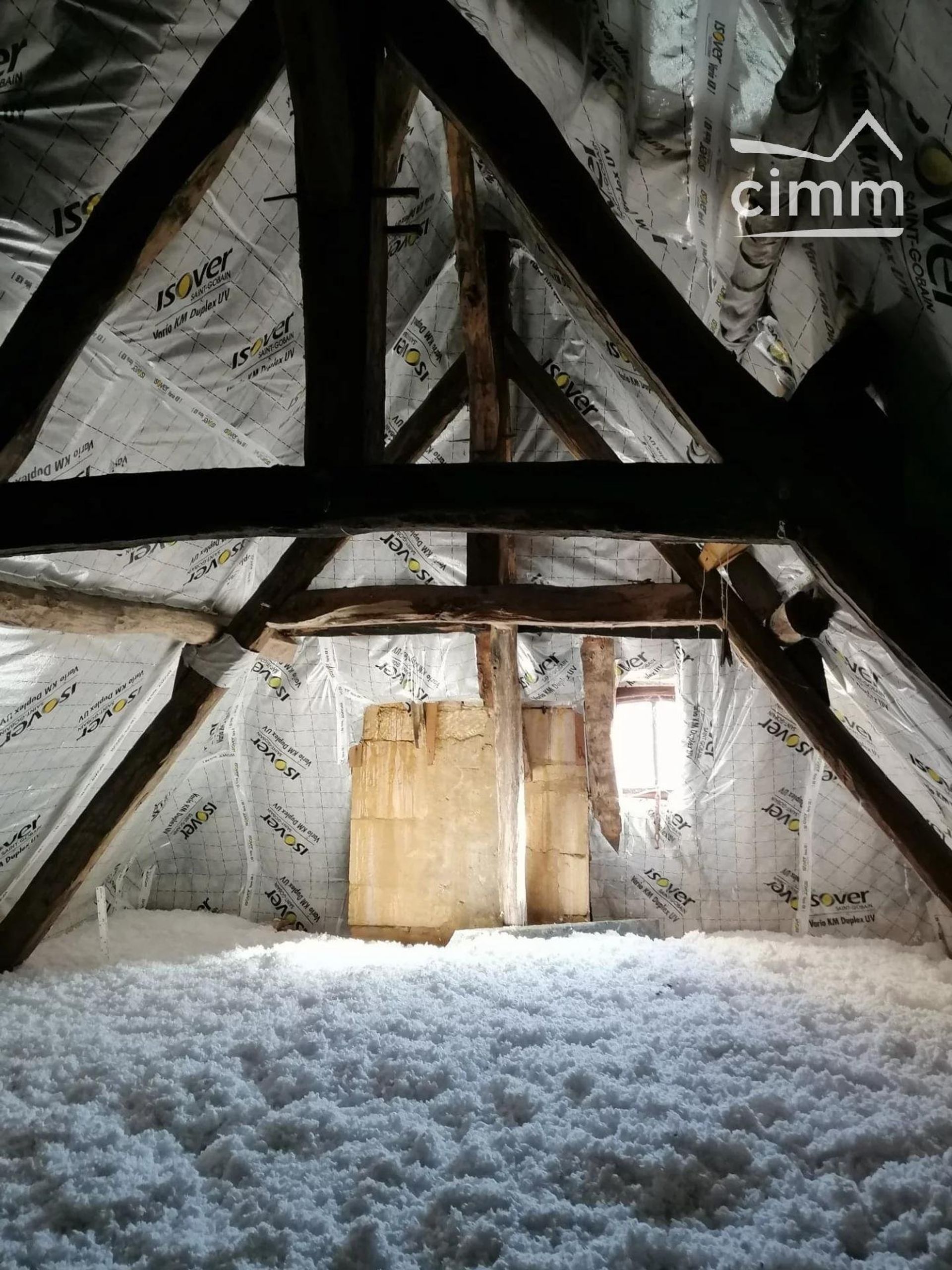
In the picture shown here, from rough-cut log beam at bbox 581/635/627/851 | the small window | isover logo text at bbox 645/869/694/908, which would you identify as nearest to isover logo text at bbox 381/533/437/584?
rough-cut log beam at bbox 581/635/627/851

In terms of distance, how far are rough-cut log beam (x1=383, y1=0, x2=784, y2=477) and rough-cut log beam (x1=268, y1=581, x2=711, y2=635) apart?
1.50 metres

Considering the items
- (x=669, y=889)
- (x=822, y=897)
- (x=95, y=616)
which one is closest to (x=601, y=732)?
(x=669, y=889)

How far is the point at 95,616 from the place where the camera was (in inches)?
96.1

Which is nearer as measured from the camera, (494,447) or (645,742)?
(494,447)

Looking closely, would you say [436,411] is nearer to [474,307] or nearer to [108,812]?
[474,307]

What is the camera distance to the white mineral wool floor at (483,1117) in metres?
1.35

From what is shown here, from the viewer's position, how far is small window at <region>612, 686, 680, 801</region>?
3.72 meters

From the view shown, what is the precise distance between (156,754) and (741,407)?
228cm

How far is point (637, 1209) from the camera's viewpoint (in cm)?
143

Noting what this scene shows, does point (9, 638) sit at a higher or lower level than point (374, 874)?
higher

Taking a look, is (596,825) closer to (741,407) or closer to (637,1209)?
(637,1209)

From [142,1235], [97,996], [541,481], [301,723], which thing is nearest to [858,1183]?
[142,1235]

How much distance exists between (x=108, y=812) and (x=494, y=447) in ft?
6.26

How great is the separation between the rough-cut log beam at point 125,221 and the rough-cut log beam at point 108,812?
1.25 metres
